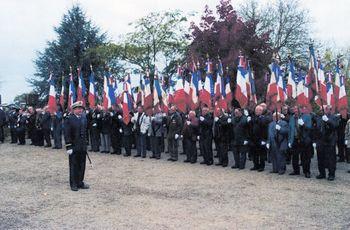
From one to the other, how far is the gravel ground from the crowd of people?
0.65 metres

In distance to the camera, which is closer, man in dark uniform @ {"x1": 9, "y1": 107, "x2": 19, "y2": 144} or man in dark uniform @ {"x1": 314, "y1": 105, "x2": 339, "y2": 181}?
man in dark uniform @ {"x1": 314, "y1": 105, "x2": 339, "y2": 181}

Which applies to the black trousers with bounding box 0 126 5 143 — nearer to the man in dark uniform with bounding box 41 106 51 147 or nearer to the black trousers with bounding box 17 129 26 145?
the black trousers with bounding box 17 129 26 145

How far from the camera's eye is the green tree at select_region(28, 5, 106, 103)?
32.4 m

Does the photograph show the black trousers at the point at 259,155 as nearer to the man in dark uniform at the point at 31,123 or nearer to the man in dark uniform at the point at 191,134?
the man in dark uniform at the point at 191,134

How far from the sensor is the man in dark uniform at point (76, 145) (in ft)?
35.2

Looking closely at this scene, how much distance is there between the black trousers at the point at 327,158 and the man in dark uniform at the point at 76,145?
20.0 ft

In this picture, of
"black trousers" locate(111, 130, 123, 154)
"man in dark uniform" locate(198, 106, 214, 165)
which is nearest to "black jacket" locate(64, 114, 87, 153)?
"man in dark uniform" locate(198, 106, 214, 165)

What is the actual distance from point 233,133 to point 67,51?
2108 cm

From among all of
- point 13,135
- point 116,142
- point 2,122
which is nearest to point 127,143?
point 116,142

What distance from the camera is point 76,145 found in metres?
10.7

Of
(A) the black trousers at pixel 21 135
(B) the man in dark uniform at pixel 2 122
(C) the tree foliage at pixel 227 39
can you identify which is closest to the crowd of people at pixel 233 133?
(A) the black trousers at pixel 21 135

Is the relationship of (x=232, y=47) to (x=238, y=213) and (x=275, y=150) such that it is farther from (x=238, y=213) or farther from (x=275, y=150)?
(x=238, y=213)

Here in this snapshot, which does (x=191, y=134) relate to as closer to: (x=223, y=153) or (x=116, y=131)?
(x=223, y=153)

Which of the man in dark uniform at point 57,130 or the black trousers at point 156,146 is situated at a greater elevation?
the man in dark uniform at point 57,130
